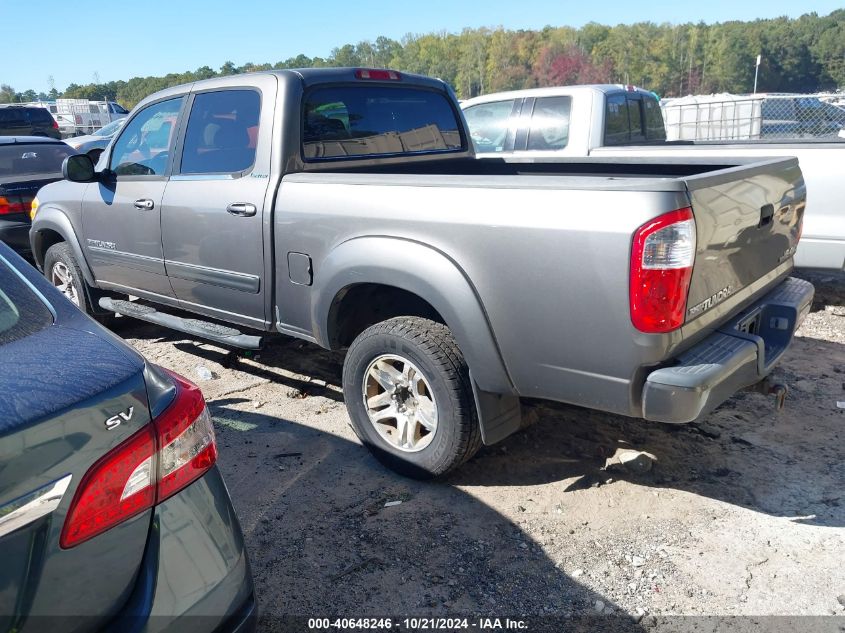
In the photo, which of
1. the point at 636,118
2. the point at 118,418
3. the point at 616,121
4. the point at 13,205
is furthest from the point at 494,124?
the point at 118,418

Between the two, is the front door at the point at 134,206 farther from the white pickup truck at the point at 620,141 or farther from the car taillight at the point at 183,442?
the car taillight at the point at 183,442

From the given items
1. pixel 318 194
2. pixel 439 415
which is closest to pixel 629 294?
pixel 439 415

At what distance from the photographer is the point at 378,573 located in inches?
112

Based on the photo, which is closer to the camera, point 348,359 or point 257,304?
point 348,359

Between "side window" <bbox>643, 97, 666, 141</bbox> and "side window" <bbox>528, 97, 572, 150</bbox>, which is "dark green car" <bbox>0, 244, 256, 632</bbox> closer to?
"side window" <bbox>528, 97, 572, 150</bbox>

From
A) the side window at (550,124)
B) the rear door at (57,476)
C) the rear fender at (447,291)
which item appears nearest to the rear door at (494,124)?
the side window at (550,124)

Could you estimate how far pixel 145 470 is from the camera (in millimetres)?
1657

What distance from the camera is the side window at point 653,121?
7762 millimetres

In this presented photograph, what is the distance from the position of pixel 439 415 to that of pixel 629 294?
1136 mm

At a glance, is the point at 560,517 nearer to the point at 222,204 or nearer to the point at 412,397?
the point at 412,397

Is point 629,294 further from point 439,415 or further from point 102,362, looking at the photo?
point 102,362

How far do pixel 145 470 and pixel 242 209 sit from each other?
2449 millimetres

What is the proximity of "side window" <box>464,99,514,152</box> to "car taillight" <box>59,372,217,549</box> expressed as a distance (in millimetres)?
6095

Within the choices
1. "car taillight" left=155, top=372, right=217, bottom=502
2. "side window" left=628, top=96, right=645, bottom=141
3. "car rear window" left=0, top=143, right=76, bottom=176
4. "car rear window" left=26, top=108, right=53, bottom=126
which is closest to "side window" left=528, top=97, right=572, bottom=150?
"side window" left=628, top=96, right=645, bottom=141
